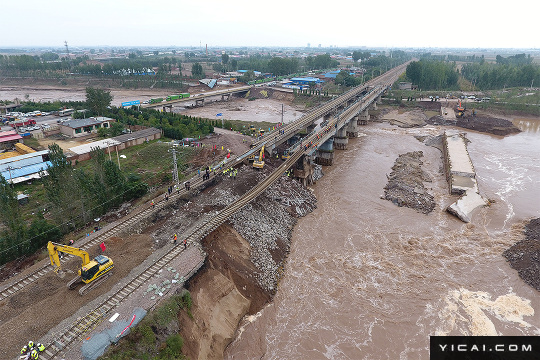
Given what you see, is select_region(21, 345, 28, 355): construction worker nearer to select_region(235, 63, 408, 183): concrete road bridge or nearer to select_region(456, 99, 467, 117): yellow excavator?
select_region(235, 63, 408, 183): concrete road bridge

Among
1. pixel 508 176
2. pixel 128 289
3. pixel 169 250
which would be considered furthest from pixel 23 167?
pixel 508 176

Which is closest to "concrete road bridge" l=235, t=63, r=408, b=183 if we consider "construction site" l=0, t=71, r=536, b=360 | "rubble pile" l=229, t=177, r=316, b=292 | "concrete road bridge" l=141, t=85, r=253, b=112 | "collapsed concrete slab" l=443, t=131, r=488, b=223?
"rubble pile" l=229, t=177, r=316, b=292

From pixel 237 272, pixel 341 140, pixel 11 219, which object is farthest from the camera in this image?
pixel 341 140

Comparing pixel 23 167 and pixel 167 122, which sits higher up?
→ pixel 167 122

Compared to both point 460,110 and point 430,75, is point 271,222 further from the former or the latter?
point 430,75

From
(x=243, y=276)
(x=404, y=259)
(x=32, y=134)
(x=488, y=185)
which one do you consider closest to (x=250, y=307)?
(x=243, y=276)

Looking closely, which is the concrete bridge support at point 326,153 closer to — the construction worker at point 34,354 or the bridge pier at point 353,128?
the bridge pier at point 353,128

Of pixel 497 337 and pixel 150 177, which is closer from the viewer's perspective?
pixel 497 337

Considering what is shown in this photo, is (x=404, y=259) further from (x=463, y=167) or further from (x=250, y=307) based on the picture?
(x=463, y=167)
